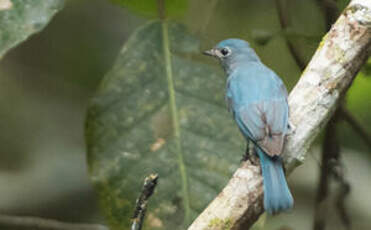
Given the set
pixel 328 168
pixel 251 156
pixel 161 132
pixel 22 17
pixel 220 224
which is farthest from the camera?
pixel 328 168

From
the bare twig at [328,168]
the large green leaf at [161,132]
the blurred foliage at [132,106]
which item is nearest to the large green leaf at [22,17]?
the blurred foliage at [132,106]

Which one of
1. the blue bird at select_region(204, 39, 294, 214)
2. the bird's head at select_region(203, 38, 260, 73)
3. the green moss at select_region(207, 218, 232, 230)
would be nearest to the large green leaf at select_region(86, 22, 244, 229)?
the blue bird at select_region(204, 39, 294, 214)

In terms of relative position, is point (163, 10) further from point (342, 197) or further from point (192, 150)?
point (342, 197)

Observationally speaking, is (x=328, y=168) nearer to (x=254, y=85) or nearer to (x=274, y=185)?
(x=254, y=85)

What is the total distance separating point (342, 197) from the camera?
4.11m

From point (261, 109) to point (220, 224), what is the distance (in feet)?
2.62

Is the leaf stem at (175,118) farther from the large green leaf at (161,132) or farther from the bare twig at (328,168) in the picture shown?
the bare twig at (328,168)

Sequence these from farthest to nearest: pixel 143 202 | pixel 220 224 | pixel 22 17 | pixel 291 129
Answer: pixel 22 17, pixel 291 129, pixel 220 224, pixel 143 202

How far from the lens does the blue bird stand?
276 centimetres

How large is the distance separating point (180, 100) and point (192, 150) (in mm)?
260

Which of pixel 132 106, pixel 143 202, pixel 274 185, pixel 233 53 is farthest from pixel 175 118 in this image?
pixel 143 202

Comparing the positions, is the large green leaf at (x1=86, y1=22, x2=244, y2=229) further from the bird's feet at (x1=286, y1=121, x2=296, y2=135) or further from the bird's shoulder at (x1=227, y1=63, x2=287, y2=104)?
the bird's feet at (x1=286, y1=121, x2=296, y2=135)

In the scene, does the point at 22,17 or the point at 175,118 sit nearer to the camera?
the point at 22,17

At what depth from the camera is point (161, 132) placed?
3.37 meters
